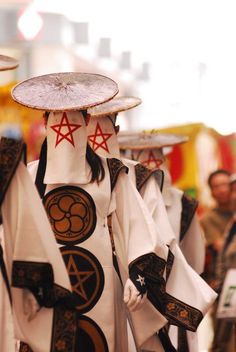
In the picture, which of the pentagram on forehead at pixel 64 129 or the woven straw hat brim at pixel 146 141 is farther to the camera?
the woven straw hat brim at pixel 146 141

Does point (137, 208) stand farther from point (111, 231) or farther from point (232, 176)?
point (232, 176)

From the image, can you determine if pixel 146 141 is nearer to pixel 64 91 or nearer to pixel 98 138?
pixel 98 138

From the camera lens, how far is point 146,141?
1108cm

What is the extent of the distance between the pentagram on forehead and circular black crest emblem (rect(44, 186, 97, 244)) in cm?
28

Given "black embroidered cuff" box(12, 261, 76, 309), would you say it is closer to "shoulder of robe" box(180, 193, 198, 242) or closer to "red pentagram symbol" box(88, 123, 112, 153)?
"red pentagram symbol" box(88, 123, 112, 153)

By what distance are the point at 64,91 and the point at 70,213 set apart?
710mm

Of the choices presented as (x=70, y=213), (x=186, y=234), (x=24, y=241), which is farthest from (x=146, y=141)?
(x=24, y=241)

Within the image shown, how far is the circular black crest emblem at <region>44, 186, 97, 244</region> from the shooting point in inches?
317

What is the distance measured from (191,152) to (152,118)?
16924mm

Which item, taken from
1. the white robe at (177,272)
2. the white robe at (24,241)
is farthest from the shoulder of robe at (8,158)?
the white robe at (177,272)

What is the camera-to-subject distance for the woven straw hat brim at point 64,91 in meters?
8.04

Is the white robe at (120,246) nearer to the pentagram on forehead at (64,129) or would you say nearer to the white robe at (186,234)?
the pentagram on forehead at (64,129)

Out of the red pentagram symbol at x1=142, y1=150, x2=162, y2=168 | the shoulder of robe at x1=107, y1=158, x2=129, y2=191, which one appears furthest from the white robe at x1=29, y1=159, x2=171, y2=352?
the red pentagram symbol at x1=142, y1=150, x2=162, y2=168

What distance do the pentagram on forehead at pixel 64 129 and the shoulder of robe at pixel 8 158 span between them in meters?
0.86
